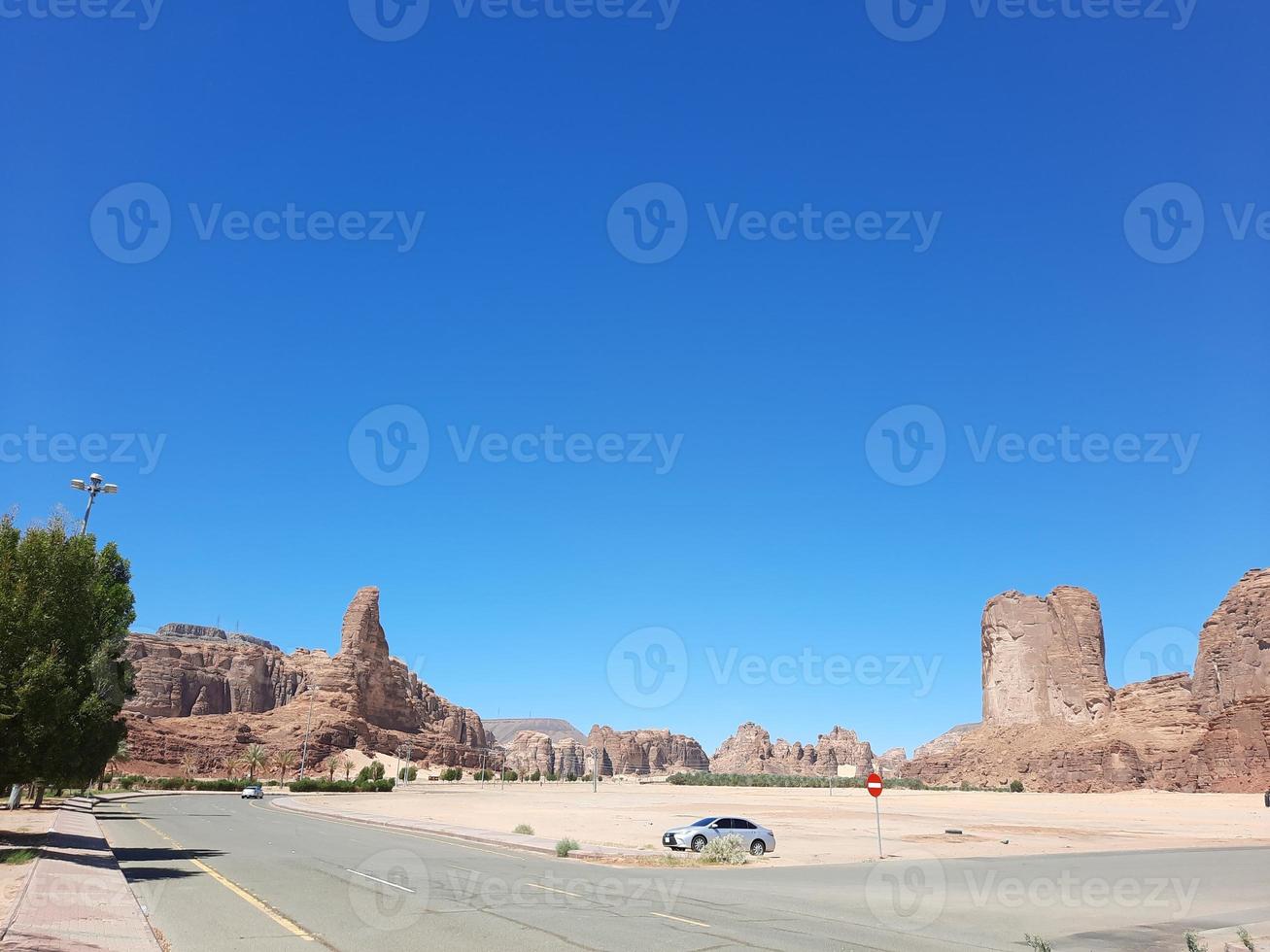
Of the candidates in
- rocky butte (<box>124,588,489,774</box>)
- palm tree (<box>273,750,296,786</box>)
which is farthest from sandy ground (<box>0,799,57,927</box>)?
rocky butte (<box>124,588,489,774</box>)

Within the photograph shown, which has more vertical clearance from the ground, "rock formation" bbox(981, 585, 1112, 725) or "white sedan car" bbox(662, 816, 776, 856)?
"rock formation" bbox(981, 585, 1112, 725)

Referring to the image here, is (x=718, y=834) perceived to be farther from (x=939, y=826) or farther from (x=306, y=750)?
(x=306, y=750)

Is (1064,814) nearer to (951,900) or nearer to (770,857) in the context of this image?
(770,857)

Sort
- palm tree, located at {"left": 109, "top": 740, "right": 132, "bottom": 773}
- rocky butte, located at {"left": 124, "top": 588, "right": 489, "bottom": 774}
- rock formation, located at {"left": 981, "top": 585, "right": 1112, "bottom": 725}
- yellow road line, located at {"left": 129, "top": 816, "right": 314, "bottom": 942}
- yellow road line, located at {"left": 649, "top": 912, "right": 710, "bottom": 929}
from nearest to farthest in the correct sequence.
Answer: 1. yellow road line, located at {"left": 129, "top": 816, "right": 314, "bottom": 942}
2. yellow road line, located at {"left": 649, "top": 912, "right": 710, "bottom": 929}
3. palm tree, located at {"left": 109, "top": 740, "right": 132, "bottom": 773}
4. rocky butte, located at {"left": 124, "top": 588, "right": 489, "bottom": 774}
5. rock formation, located at {"left": 981, "top": 585, "right": 1112, "bottom": 725}

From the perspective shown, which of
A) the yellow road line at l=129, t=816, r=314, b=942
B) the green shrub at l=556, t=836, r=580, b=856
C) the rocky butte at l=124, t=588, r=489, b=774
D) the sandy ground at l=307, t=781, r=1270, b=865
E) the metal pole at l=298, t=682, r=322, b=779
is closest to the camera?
the yellow road line at l=129, t=816, r=314, b=942

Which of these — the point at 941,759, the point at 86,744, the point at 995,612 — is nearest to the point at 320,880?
the point at 86,744

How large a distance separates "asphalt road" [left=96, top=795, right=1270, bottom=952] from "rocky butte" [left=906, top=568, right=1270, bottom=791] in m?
79.5

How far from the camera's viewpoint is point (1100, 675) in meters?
133

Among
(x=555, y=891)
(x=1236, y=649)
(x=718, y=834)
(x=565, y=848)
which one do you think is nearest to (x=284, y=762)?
(x=565, y=848)

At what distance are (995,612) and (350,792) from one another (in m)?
116

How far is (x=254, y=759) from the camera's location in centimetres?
10088

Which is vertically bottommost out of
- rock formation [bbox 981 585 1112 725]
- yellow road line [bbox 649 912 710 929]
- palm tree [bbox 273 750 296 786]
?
palm tree [bbox 273 750 296 786]

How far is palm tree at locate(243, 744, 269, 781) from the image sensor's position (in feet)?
332

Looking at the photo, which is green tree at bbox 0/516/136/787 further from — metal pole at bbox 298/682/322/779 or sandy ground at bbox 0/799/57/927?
metal pole at bbox 298/682/322/779
